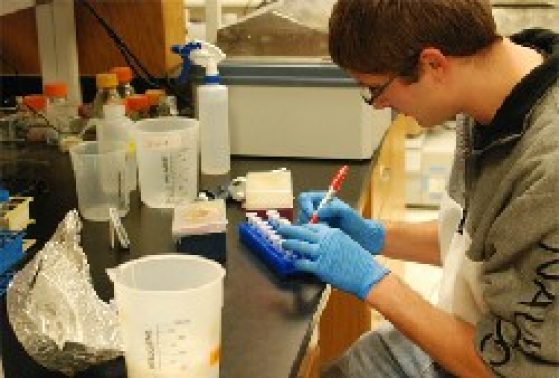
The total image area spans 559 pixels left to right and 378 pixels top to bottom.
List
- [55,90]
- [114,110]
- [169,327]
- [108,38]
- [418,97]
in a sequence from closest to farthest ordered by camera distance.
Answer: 1. [169,327]
2. [418,97]
3. [114,110]
4. [55,90]
5. [108,38]

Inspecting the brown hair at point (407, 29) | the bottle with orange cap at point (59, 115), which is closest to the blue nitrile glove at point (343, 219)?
the brown hair at point (407, 29)

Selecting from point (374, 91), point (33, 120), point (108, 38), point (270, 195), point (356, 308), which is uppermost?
point (108, 38)

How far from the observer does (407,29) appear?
3.97 ft

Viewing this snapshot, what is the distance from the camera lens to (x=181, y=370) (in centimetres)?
99

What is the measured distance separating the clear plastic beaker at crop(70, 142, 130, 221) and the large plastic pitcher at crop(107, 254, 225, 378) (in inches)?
24.3

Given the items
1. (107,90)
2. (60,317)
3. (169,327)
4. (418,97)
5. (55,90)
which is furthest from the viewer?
(55,90)

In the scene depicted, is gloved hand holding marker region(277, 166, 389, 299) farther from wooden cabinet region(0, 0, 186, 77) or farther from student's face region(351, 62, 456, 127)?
wooden cabinet region(0, 0, 186, 77)

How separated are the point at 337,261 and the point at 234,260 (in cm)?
20

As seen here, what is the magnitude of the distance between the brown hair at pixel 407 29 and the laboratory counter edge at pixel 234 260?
40 cm

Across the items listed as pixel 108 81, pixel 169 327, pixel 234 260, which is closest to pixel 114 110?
pixel 108 81

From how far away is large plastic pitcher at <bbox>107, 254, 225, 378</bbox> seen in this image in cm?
95

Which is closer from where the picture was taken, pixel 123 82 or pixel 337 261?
pixel 337 261

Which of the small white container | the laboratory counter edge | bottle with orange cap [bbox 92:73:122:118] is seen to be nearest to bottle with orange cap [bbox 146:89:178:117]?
bottle with orange cap [bbox 92:73:122:118]

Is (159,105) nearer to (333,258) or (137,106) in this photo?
(137,106)
